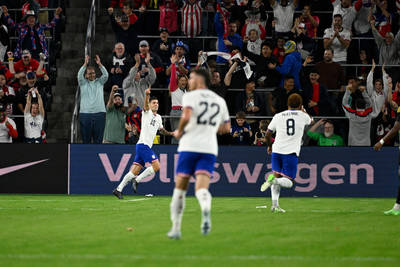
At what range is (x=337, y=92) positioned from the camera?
23.0m

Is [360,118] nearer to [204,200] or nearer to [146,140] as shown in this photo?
[146,140]

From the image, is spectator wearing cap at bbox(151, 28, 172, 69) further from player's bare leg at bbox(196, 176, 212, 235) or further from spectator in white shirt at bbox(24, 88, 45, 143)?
player's bare leg at bbox(196, 176, 212, 235)

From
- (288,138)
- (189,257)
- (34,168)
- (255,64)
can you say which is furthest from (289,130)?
(34,168)

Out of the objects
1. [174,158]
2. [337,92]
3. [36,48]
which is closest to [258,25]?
[337,92]

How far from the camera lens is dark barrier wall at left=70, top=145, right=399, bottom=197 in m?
20.9

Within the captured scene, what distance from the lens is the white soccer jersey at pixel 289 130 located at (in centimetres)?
1447

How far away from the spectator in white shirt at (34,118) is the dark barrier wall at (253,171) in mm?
1561

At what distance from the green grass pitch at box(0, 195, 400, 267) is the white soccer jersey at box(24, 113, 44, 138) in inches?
228

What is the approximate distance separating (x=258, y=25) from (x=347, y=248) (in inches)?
616

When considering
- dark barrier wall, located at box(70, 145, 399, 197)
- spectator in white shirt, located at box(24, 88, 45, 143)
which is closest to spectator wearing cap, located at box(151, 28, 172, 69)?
dark barrier wall, located at box(70, 145, 399, 197)

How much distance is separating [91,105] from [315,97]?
6.71 m

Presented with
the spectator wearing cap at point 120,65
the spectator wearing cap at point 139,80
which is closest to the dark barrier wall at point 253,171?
the spectator wearing cap at point 139,80

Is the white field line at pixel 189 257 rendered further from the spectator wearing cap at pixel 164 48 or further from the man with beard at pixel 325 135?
the spectator wearing cap at pixel 164 48

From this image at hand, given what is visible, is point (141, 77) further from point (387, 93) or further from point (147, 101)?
point (387, 93)
